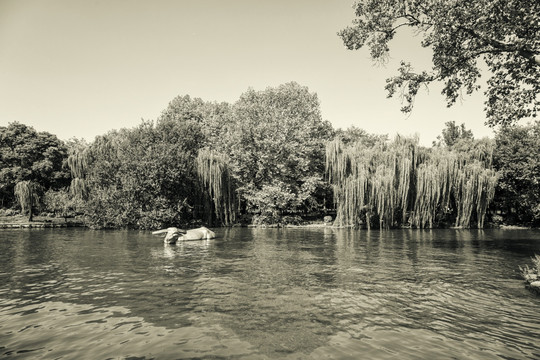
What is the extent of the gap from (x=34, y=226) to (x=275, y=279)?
39.8 metres

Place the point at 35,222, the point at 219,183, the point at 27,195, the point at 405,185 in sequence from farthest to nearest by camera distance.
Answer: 1. the point at 27,195
2. the point at 35,222
3. the point at 219,183
4. the point at 405,185

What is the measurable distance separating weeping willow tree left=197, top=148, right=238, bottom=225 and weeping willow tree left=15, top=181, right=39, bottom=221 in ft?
71.9

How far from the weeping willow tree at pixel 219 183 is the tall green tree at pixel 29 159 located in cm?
2284

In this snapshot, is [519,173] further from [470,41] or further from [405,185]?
[470,41]

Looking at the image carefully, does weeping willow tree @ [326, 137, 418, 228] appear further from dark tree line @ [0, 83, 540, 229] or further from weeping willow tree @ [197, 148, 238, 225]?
weeping willow tree @ [197, 148, 238, 225]

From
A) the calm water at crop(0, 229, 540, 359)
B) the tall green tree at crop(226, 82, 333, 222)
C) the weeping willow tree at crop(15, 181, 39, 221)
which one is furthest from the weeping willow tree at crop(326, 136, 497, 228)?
the weeping willow tree at crop(15, 181, 39, 221)

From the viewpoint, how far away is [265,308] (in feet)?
32.6

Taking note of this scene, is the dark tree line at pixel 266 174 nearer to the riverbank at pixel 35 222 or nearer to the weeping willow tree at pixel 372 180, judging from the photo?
the weeping willow tree at pixel 372 180

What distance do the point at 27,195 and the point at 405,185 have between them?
45965 millimetres

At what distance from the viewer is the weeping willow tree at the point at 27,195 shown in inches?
1745

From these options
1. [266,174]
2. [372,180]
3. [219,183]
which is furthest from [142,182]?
[372,180]

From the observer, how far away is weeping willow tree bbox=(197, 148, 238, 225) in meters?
43.6

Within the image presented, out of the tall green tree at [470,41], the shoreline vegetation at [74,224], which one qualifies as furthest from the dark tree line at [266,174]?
the tall green tree at [470,41]

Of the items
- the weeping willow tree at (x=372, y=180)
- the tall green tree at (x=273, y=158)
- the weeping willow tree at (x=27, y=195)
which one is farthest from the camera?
the tall green tree at (x=273, y=158)
